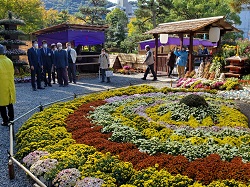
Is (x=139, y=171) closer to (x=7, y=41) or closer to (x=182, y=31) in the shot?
(x=182, y=31)

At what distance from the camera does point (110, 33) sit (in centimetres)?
3916

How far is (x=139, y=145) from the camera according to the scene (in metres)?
4.95

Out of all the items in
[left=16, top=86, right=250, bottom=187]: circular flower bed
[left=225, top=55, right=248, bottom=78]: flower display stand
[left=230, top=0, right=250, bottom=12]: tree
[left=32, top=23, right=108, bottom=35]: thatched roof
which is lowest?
[left=16, top=86, right=250, bottom=187]: circular flower bed

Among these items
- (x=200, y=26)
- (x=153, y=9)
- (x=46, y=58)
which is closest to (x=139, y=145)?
(x=46, y=58)

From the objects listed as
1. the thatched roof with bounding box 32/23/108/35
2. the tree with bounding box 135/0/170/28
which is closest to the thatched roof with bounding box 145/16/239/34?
the thatched roof with bounding box 32/23/108/35

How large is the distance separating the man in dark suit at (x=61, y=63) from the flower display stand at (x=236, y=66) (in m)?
7.31

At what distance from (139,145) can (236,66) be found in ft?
30.8

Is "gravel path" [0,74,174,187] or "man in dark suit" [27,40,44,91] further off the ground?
"man in dark suit" [27,40,44,91]

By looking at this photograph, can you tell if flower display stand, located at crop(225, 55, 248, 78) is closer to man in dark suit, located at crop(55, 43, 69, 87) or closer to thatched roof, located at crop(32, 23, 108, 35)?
man in dark suit, located at crop(55, 43, 69, 87)

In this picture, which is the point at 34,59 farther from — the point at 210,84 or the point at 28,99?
the point at 210,84

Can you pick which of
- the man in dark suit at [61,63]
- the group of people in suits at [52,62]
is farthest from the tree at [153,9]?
the man in dark suit at [61,63]

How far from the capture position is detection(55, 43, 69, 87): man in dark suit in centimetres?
1355

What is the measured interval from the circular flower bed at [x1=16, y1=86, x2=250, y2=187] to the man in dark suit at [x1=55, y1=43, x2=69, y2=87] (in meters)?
6.20

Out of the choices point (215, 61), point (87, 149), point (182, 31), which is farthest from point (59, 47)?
point (87, 149)
